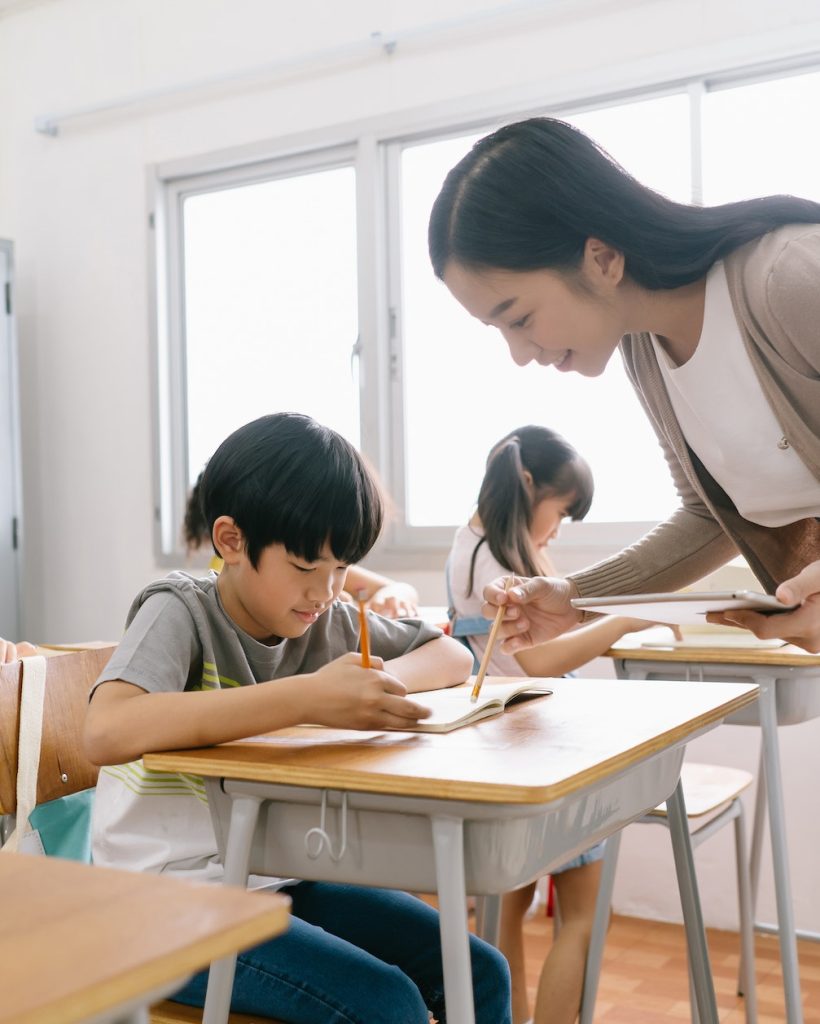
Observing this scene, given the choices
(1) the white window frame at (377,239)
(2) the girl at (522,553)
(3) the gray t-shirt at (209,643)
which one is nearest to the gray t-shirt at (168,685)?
(3) the gray t-shirt at (209,643)

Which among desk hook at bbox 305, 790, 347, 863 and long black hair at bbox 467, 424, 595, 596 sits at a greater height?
long black hair at bbox 467, 424, 595, 596

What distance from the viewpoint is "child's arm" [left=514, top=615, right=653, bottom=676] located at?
2.24m

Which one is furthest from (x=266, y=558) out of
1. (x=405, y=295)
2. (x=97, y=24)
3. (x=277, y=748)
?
(x=97, y=24)

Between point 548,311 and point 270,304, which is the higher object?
point 270,304

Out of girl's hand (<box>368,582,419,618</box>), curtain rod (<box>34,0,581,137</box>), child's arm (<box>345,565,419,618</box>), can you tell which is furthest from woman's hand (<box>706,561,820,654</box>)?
curtain rod (<box>34,0,581,137</box>)

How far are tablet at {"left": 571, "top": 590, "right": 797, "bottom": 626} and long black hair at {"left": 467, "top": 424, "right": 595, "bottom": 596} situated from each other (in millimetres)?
1108

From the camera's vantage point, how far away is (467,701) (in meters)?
1.35

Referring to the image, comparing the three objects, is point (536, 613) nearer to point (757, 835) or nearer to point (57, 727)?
point (57, 727)

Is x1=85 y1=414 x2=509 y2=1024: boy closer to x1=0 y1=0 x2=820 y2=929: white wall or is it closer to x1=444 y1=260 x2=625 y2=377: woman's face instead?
x1=444 y1=260 x2=625 y2=377: woman's face

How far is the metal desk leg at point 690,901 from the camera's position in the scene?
162 centimetres

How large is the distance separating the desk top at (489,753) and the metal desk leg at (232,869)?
1.9 inches

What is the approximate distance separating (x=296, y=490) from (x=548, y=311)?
0.38 m

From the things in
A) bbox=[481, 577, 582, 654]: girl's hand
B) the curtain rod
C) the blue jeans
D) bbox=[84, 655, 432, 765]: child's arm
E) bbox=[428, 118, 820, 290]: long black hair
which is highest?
the curtain rod

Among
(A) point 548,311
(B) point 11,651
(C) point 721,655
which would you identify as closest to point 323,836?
(A) point 548,311
